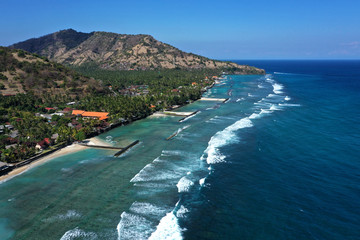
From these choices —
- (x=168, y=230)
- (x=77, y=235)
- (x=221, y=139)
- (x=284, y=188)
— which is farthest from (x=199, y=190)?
(x=221, y=139)

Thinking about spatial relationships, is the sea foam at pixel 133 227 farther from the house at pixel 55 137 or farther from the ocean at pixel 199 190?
the house at pixel 55 137

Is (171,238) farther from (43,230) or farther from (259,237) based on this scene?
(43,230)

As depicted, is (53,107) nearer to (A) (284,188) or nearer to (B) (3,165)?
(B) (3,165)

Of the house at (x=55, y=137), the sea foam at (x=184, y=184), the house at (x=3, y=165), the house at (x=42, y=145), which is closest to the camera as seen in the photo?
the sea foam at (x=184, y=184)

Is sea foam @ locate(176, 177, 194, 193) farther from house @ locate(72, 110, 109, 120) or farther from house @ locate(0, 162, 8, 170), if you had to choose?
house @ locate(72, 110, 109, 120)

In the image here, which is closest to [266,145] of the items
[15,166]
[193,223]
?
[193,223]

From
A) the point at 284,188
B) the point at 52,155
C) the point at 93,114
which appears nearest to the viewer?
the point at 284,188

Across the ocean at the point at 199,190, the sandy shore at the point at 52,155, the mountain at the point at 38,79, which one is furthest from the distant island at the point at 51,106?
the ocean at the point at 199,190
